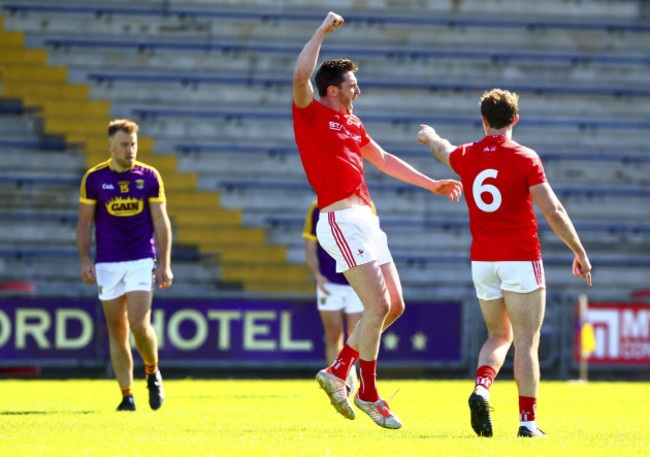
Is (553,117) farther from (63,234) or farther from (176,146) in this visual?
(63,234)

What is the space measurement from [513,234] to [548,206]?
0.28m

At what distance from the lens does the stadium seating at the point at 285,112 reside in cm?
1544

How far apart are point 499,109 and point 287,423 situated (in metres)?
2.53

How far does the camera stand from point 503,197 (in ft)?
20.4

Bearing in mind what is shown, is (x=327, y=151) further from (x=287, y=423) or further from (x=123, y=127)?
(x=123, y=127)

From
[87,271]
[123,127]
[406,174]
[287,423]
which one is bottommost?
[287,423]

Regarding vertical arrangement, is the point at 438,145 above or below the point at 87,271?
above

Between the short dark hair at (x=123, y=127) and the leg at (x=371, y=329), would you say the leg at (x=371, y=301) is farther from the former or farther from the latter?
the short dark hair at (x=123, y=127)

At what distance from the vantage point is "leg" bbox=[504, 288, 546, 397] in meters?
6.15

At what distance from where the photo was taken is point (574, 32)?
689 inches

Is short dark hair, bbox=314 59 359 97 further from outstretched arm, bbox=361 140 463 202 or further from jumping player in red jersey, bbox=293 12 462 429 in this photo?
outstretched arm, bbox=361 140 463 202

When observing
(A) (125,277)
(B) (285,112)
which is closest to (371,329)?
(A) (125,277)

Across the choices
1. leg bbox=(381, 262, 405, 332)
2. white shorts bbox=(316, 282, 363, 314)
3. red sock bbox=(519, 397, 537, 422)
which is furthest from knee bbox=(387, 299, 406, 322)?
white shorts bbox=(316, 282, 363, 314)

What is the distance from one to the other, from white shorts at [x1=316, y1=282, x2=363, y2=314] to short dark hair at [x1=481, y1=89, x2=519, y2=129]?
3794 millimetres
